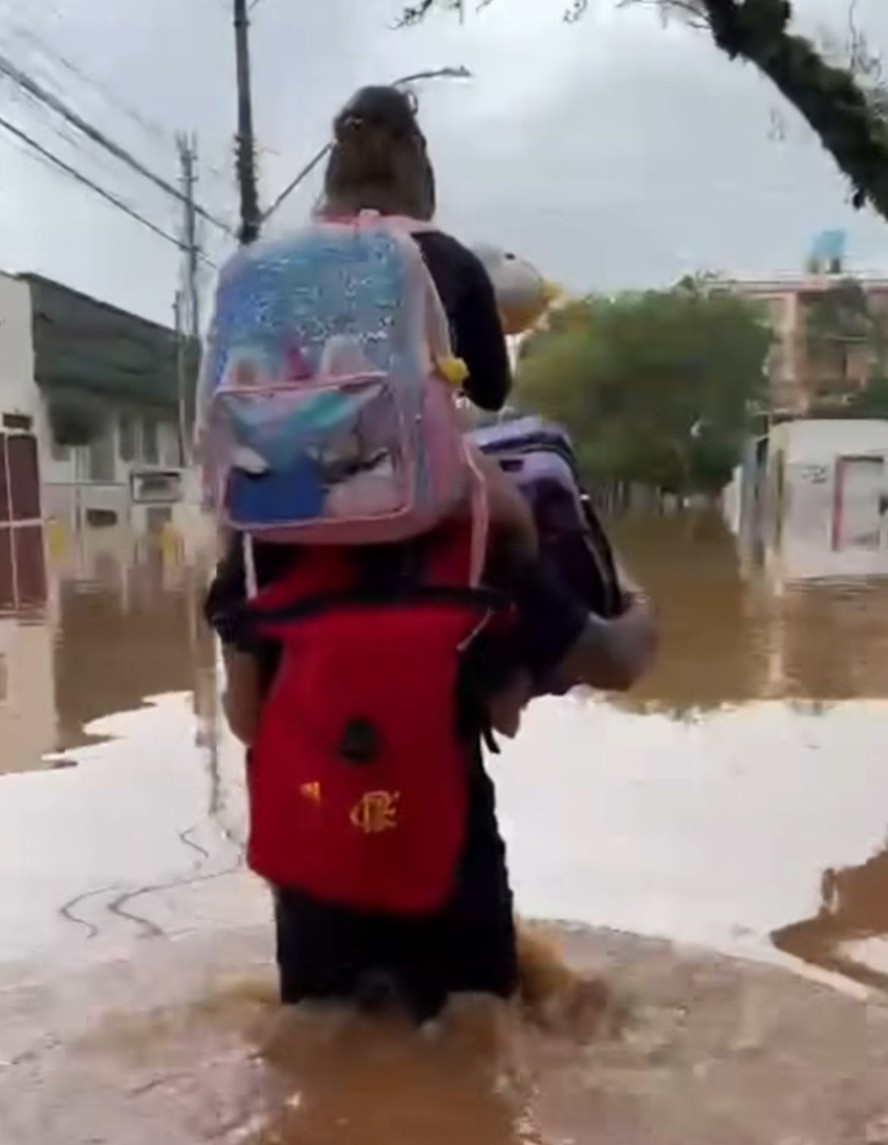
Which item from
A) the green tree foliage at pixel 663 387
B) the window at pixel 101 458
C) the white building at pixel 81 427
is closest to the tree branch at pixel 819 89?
the white building at pixel 81 427

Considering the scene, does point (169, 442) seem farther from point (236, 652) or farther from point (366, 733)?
point (366, 733)

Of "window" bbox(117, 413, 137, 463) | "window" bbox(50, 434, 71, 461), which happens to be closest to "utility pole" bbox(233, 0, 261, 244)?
"window" bbox(50, 434, 71, 461)

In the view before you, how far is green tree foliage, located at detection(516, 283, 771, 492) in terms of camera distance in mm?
38094

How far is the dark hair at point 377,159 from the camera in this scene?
251 cm

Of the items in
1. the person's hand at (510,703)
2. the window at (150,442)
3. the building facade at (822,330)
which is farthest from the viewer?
the building facade at (822,330)

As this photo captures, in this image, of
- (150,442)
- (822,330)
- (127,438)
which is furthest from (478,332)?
(822,330)

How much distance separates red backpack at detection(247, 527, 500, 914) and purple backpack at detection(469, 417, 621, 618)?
0.70ft

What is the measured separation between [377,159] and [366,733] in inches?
29.3

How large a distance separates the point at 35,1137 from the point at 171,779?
12.5 ft

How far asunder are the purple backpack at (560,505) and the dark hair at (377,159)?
1.00 ft

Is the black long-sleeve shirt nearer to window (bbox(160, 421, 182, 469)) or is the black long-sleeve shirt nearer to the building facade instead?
window (bbox(160, 421, 182, 469))

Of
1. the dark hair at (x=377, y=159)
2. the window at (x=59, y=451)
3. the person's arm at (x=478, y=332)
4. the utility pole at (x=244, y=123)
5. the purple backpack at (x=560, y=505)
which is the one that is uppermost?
the utility pole at (x=244, y=123)

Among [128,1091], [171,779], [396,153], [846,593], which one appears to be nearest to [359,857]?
[128,1091]

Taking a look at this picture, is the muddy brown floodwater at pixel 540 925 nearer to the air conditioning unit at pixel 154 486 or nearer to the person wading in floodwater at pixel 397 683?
the person wading in floodwater at pixel 397 683
